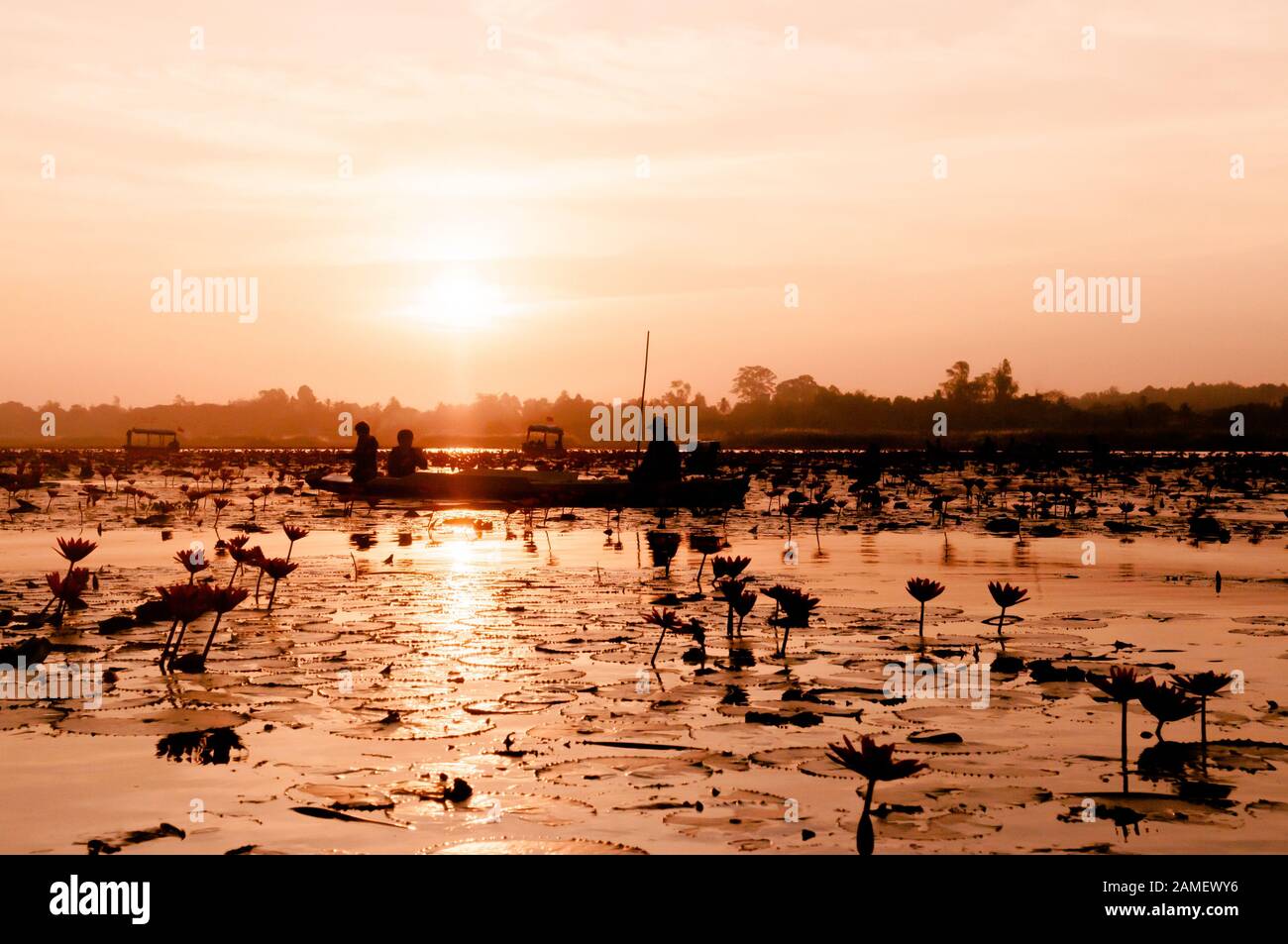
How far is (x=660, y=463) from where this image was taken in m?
27.9

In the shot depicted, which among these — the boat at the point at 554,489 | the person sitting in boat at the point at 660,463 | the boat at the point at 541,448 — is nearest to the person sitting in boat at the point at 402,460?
the boat at the point at 554,489

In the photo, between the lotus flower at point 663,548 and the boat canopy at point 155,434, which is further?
the boat canopy at point 155,434

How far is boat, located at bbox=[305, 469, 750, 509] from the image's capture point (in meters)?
27.5

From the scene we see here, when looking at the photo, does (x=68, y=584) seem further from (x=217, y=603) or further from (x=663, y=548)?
(x=663, y=548)

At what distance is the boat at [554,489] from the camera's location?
27531 millimetres

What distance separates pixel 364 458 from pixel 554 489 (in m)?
5.01

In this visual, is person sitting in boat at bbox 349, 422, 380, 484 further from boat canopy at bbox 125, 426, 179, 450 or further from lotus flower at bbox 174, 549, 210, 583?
boat canopy at bbox 125, 426, 179, 450

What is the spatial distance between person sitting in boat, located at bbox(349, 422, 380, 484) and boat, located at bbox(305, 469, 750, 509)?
0.59 feet

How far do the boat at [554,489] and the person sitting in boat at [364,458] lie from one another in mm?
179

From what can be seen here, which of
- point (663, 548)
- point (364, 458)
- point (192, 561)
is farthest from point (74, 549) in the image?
point (364, 458)

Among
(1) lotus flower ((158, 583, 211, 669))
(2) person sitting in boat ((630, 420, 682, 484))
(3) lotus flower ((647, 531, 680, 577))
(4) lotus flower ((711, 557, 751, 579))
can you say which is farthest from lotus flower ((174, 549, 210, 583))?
(2) person sitting in boat ((630, 420, 682, 484))

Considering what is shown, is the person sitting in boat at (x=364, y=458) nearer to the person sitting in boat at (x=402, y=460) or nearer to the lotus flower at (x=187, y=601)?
the person sitting in boat at (x=402, y=460)

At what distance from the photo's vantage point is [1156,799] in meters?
5.12
